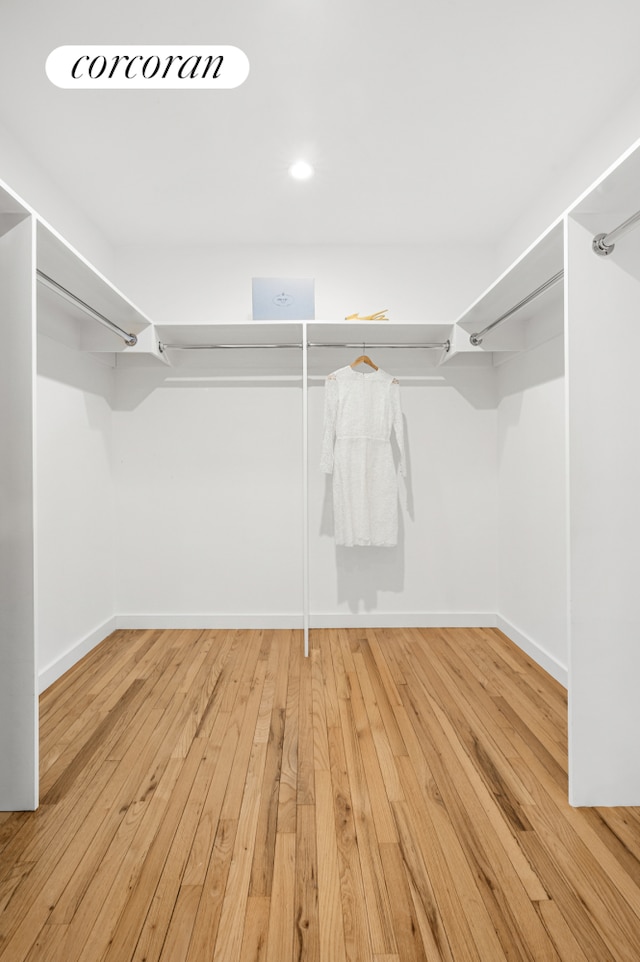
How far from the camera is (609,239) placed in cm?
169

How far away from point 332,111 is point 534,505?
2274 mm

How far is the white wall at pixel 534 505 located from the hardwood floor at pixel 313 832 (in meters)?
0.40

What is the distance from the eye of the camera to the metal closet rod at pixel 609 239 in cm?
159

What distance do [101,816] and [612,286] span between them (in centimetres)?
236

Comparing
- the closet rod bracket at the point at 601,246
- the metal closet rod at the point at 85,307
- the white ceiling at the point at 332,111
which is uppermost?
the white ceiling at the point at 332,111

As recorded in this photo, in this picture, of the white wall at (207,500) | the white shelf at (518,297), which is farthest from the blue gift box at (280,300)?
the white shelf at (518,297)

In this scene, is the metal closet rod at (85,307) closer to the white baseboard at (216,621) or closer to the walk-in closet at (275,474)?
the walk-in closet at (275,474)

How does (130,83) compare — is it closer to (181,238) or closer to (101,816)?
(181,238)

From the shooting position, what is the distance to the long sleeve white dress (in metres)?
3.42

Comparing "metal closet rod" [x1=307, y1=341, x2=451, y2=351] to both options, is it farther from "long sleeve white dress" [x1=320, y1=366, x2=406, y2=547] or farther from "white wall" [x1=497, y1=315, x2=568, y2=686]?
"white wall" [x1=497, y1=315, x2=568, y2=686]

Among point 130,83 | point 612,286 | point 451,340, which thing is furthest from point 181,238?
point 612,286

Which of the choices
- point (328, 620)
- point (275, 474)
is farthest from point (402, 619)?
point (275, 474)

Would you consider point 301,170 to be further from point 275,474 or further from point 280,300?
point 275,474

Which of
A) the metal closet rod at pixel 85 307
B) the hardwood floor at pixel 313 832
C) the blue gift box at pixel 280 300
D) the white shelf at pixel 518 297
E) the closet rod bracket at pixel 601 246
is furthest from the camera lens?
the blue gift box at pixel 280 300
